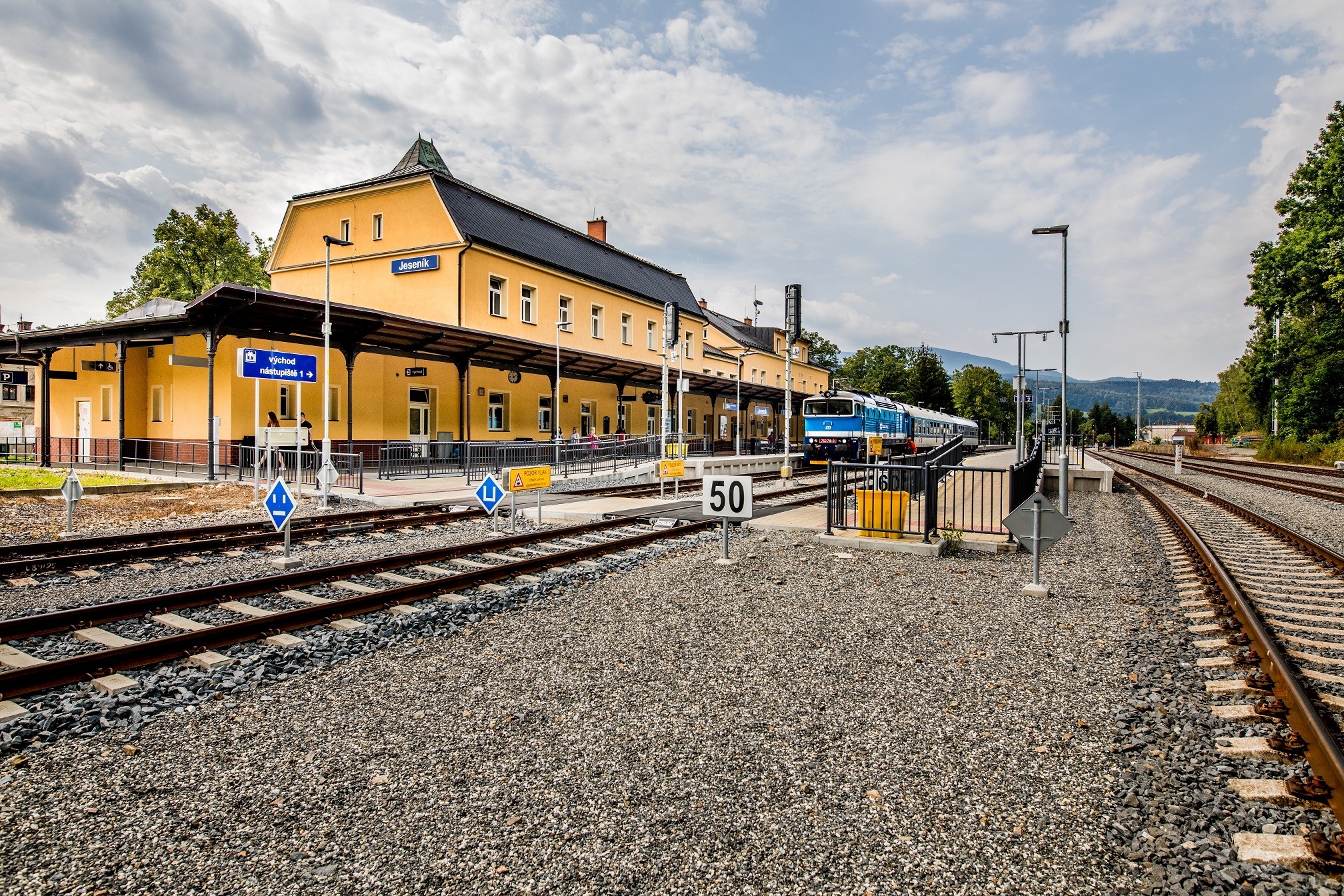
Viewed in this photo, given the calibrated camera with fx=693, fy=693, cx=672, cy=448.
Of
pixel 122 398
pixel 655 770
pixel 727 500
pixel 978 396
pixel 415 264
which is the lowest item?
pixel 655 770

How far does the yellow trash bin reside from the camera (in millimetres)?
11195

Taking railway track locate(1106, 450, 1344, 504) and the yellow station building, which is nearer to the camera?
railway track locate(1106, 450, 1344, 504)

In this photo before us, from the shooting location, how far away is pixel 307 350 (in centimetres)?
2392

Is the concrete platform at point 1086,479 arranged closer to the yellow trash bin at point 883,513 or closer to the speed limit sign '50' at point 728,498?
the yellow trash bin at point 883,513

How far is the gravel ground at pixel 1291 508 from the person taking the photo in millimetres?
13500

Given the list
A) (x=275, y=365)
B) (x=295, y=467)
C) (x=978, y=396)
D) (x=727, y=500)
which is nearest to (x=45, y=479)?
(x=295, y=467)

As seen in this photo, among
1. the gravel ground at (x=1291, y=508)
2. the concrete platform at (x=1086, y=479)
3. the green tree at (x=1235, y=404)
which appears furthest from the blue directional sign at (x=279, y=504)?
the green tree at (x=1235, y=404)

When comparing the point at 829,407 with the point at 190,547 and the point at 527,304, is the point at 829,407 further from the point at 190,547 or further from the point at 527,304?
the point at 190,547

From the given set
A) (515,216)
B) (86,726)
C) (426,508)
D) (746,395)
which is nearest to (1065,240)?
(426,508)

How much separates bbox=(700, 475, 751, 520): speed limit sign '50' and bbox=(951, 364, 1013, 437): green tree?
3963 inches

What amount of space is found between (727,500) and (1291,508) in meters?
17.2

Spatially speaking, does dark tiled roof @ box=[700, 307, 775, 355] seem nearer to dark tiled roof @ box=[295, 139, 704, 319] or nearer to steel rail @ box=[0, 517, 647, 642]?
dark tiled roof @ box=[295, 139, 704, 319]

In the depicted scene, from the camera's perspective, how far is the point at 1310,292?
35750 mm

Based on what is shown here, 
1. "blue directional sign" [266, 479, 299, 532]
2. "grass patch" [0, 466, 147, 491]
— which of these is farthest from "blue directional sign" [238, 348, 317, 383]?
"blue directional sign" [266, 479, 299, 532]
